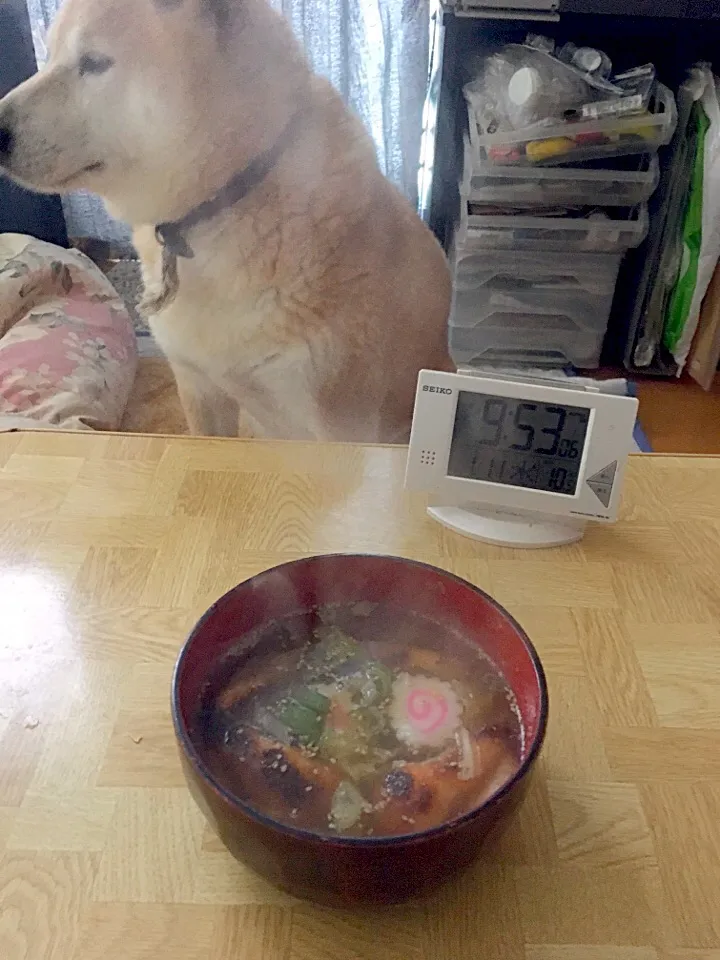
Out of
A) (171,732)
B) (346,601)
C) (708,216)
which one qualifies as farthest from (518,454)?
(708,216)

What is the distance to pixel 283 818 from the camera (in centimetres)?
39

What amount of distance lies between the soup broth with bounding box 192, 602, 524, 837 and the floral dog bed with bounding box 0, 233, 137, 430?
54 cm

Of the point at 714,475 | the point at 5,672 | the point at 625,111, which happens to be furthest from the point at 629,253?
the point at 5,672

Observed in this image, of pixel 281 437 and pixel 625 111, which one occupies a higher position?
pixel 625 111

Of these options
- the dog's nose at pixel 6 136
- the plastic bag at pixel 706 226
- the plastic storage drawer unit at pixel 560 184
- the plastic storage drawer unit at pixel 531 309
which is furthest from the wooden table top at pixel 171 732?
the plastic bag at pixel 706 226

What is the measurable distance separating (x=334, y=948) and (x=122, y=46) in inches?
27.0

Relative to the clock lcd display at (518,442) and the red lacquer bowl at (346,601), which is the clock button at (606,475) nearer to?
the clock lcd display at (518,442)

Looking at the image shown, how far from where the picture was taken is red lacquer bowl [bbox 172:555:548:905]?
0.34 meters

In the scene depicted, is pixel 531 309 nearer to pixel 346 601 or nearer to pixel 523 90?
pixel 523 90

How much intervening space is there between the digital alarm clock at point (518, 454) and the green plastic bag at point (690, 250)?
3.23 feet

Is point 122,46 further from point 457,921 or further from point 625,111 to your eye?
point 625,111

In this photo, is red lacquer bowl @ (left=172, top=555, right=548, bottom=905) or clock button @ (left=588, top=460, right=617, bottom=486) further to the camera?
clock button @ (left=588, top=460, right=617, bottom=486)

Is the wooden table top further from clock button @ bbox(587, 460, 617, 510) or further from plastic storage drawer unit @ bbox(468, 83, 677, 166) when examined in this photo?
plastic storage drawer unit @ bbox(468, 83, 677, 166)

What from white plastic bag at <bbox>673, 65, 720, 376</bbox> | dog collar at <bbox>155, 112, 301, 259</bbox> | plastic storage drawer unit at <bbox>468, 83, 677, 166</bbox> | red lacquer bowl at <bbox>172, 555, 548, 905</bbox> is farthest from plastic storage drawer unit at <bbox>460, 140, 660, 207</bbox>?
red lacquer bowl at <bbox>172, 555, 548, 905</bbox>
